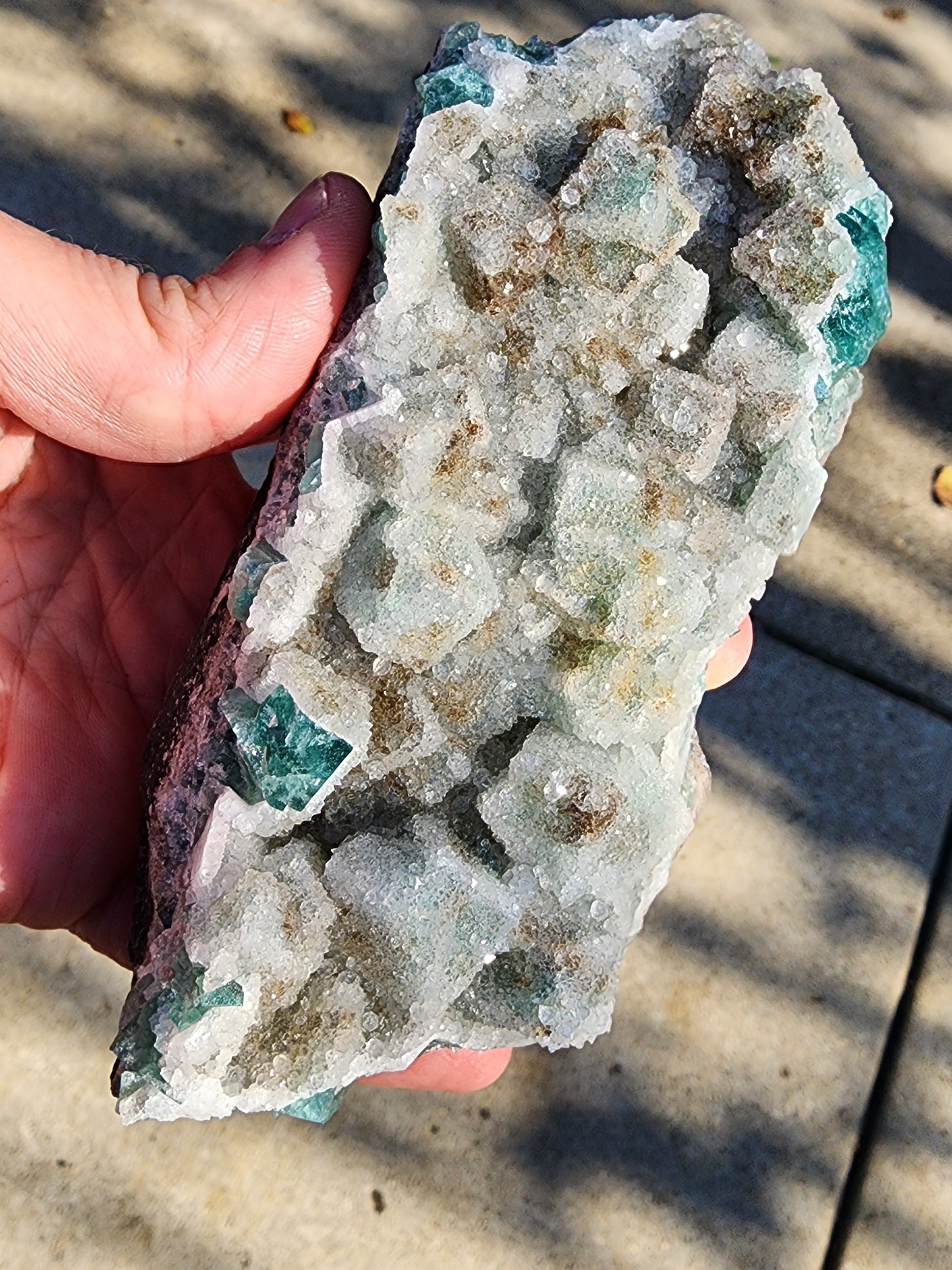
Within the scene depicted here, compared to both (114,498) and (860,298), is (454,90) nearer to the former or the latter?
(860,298)

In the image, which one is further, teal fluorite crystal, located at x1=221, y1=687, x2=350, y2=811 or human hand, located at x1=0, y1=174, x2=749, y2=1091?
human hand, located at x1=0, y1=174, x2=749, y2=1091

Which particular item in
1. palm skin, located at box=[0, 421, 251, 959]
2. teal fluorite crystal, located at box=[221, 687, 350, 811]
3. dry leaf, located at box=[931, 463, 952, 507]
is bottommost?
palm skin, located at box=[0, 421, 251, 959]

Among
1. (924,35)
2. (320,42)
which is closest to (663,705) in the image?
(320,42)

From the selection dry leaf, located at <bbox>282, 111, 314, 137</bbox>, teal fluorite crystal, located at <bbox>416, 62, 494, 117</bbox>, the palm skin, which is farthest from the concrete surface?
dry leaf, located at <bbox>282, 111, 314, 137</bbox>

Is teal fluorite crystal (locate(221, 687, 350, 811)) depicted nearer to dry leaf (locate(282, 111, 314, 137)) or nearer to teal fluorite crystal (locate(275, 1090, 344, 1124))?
teal fluorite crystal (locate(275, 1090, 344, 1124))

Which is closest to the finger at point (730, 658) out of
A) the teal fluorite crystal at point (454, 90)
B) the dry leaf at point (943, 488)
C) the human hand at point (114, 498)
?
the human hand at point (114, 498)

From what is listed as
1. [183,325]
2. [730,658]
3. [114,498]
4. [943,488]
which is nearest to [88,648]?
[114,498]

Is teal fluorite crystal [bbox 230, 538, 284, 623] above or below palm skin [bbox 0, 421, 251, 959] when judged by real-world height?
above

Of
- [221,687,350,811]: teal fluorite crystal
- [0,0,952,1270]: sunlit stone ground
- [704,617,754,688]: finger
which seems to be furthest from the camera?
[0,0,952,1270]: sunlit stone ground
